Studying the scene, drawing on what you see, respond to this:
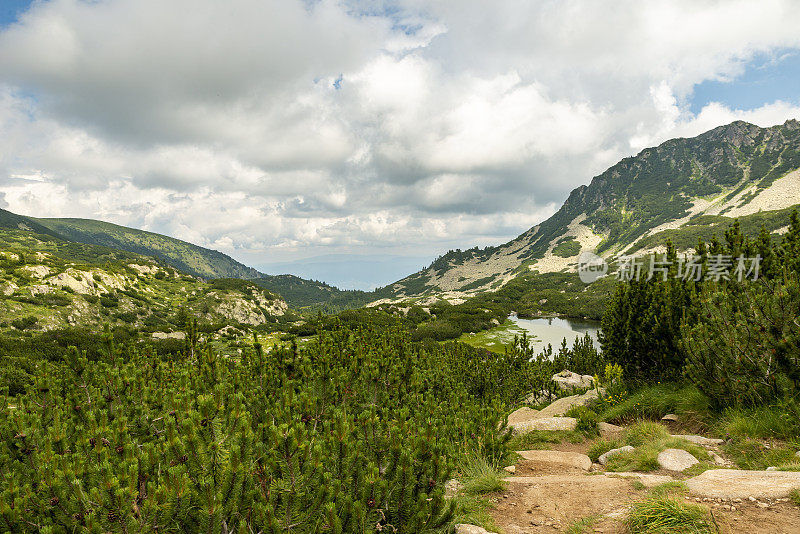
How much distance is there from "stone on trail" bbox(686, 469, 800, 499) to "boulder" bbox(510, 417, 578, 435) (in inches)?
276

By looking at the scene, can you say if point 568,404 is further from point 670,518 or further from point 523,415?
point 670,518

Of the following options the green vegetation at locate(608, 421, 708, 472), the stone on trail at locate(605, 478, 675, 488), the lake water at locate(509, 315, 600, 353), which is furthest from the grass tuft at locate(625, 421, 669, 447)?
the lake water at locate(509, 315, 600, 353)

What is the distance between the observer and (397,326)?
12.7 meters

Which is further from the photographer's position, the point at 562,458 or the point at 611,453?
the point at 562,458

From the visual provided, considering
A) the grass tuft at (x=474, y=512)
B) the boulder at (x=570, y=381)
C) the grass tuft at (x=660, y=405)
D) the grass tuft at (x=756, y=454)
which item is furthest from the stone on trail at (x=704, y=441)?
the boulder at (x=570, y=381)

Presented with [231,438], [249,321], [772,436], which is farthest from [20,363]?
[249,321]

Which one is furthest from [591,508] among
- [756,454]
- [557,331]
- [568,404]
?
[557,331]

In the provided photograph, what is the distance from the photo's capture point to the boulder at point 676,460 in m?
7.01

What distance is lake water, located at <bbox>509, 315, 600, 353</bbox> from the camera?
69.2 m

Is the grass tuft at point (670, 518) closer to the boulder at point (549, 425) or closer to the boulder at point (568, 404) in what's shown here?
the boulder at point (549, 425)

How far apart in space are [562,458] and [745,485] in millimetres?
4709

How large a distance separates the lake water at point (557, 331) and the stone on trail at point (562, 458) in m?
38.8

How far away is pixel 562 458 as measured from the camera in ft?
29.7

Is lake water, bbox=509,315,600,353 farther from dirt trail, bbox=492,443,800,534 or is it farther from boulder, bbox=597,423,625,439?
dirt trail, bbox=492,443,800,534
